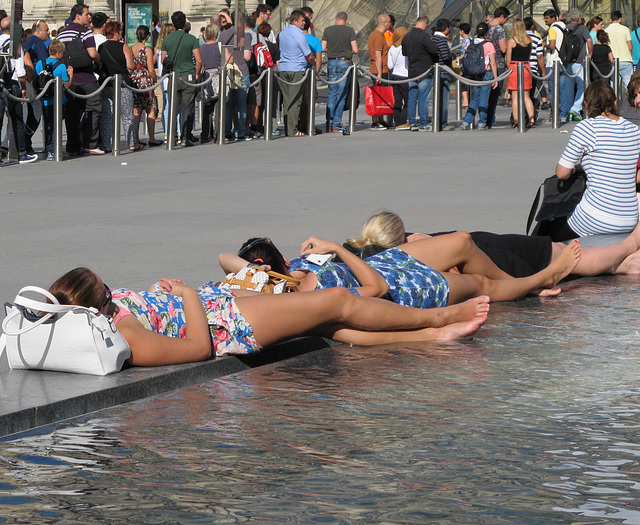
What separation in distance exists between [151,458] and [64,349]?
1.07 meters

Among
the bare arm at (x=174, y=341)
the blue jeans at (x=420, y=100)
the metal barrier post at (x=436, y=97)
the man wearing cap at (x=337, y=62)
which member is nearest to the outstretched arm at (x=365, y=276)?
the bare arm at (x=174, y=341)

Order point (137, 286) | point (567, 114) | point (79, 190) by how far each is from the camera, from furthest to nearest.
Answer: point (567, 114)
point (79, 190)
point (137, 286)

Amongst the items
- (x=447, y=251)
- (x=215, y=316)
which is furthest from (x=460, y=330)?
(x=215, y=316)

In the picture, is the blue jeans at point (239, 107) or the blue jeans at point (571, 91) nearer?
the blue jeans at point (239, 107)

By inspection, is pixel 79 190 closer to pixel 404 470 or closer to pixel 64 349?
pixel 64 349

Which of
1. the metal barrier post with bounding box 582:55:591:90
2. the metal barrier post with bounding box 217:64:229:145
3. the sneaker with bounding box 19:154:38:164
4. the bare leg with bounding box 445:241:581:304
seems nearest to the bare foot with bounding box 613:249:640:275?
the bare leg with bounding box 445:241:581:304

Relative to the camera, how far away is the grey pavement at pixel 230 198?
891 centimetres

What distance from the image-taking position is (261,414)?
518cm

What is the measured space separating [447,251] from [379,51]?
14.9 meters

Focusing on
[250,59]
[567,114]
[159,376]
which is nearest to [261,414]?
[159,376]

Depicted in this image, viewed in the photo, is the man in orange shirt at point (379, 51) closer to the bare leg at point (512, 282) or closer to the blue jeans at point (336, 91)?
the blue jeans at point (336, 91)

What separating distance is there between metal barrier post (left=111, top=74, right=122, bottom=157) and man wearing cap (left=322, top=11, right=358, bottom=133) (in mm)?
4952

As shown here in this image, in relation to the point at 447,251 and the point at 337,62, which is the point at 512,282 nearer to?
the point at 447,251

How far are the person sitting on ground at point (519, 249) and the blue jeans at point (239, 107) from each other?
37.9 feet
